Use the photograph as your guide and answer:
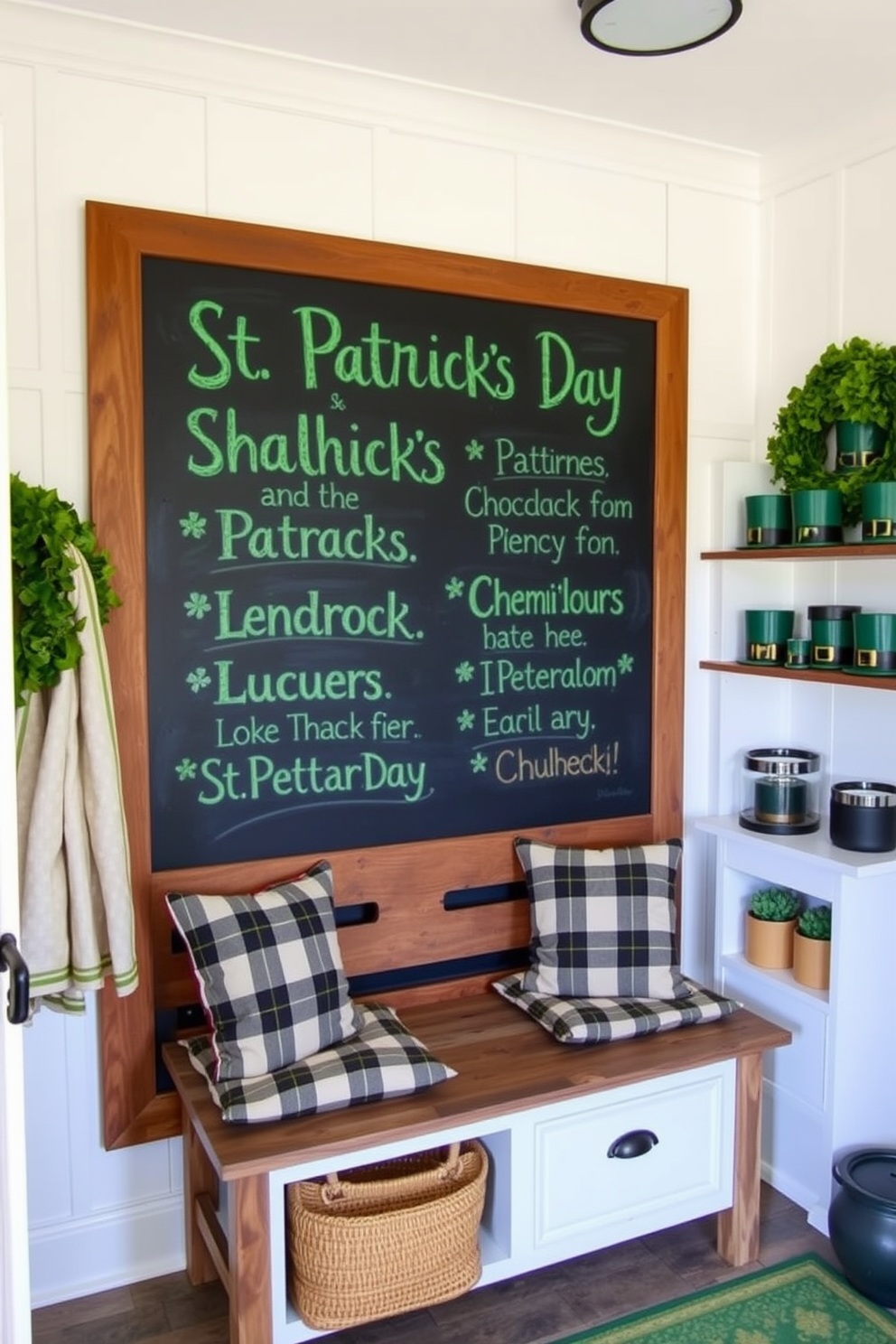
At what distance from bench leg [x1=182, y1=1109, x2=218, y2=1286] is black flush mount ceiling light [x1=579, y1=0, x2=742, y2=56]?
2282mm

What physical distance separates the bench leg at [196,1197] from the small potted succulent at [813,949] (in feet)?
4.61

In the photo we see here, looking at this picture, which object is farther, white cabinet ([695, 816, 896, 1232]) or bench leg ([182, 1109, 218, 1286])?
white cabinet ([695, 816, 896, 1232])

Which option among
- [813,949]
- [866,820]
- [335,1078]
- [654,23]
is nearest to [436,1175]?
[335,1078]

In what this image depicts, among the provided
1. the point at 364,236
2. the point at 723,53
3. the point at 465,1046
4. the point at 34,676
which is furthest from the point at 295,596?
the point at 723,53

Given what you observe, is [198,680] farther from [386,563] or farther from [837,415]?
[837,415]

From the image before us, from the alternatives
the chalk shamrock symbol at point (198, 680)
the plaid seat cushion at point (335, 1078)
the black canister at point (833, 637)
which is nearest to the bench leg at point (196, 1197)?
the plaid seat cushion at point (335, 1078)

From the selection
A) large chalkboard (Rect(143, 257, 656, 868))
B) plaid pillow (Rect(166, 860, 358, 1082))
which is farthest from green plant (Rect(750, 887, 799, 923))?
plaid pillow (Rect(166, 860, 358, 1082))

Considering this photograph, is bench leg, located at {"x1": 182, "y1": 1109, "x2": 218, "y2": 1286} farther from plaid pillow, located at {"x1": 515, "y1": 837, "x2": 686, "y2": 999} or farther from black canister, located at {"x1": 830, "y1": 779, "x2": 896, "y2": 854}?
black canister, located at {"x1": 830, "y1": 779, "x2": 896, "y2": 854}

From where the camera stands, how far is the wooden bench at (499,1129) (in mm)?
1930

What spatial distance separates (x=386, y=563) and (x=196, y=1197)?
4.61 ft

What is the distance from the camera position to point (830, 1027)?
8.10 ft

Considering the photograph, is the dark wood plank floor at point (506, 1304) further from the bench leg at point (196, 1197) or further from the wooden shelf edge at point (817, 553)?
the wooden shelf edge at point (817, 553)

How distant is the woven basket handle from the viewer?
2.03 meters

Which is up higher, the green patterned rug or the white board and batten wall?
the white board and batten wall
